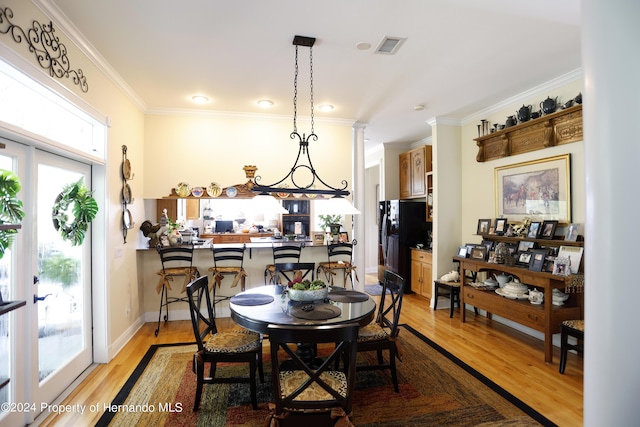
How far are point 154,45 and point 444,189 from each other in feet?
14.1

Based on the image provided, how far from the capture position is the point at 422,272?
5812 mm

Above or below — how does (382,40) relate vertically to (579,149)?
above

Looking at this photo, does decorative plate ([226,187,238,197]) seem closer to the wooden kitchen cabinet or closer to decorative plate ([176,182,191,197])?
decorative plate ([176,182,191,197])

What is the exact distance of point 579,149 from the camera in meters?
3.46

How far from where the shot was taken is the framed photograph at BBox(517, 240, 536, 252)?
3906mm

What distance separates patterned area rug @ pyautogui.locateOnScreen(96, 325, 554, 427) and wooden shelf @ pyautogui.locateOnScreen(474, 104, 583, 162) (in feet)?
8.93

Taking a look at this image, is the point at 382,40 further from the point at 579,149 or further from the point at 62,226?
the point at 62,226

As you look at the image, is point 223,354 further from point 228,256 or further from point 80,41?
point 80,41

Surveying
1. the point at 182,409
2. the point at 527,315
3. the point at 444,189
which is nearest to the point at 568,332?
the point at 527,315

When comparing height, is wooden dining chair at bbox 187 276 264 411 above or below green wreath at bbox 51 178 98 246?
below

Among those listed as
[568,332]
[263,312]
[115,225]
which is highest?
[115,225]

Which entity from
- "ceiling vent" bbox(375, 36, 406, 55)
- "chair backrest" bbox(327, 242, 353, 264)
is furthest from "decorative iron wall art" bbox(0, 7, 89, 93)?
"chair backrest" bbox(327, 242, 353, 264)

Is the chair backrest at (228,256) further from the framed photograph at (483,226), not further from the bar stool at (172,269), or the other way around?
the framed photograph at (483,226)

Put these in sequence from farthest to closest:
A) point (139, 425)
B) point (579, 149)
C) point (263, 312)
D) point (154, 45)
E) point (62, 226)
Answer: point (579, 149), point (154, 45), point (62, 226), point (263, 312), point (139, 425)
